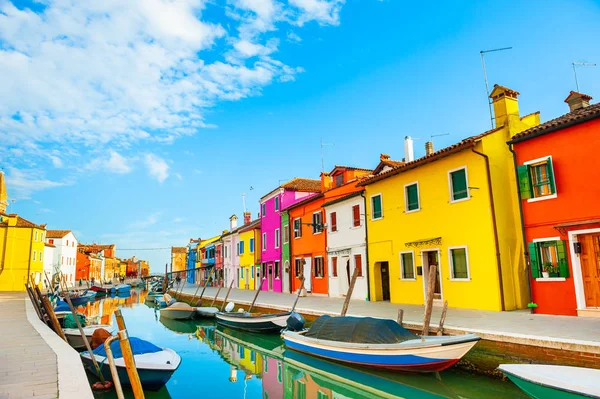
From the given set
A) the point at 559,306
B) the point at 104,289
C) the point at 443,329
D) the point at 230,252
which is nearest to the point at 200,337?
the point at 443,329

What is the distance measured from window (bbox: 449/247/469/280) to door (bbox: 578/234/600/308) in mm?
3877

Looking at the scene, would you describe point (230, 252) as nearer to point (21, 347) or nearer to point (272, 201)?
point (272, 201)

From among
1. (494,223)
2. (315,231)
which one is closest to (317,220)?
(315,231)

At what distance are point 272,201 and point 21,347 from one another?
25084 millimetres

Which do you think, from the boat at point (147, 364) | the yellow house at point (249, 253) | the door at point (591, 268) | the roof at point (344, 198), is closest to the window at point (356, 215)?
the roof at point (344, 198)

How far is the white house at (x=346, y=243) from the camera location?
847 inches

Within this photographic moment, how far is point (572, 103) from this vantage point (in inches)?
601

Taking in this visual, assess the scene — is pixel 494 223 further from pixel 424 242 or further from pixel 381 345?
pixel 381 345

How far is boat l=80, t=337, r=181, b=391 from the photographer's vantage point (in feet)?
31.2

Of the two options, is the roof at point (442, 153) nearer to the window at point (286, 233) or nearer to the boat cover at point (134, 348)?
the boat cover at point (134, 348)

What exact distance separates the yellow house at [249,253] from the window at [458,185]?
23754 mm

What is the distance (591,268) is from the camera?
1180 centimetres

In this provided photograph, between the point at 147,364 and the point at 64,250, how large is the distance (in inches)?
2574

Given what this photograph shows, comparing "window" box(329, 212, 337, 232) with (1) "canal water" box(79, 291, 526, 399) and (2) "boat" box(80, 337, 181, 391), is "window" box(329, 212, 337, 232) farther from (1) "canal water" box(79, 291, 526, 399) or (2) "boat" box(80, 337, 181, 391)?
(2) "boat" box(80, 337, 181, 391)
